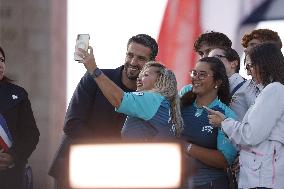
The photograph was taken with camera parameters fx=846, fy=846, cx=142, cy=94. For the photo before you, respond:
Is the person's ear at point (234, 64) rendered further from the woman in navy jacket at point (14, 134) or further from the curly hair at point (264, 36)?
the woman in navy jacket at point (14, 134)

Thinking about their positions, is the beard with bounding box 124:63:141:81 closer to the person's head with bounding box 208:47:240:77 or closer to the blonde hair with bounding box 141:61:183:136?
the person's head with bounding box 208:47:240:77

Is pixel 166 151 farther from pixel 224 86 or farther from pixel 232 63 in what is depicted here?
pixel 232 63

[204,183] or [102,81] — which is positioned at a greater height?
[102,81]

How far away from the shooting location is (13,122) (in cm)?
530

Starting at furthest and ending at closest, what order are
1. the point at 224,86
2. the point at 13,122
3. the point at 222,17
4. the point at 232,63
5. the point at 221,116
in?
the point at 222,17, the point at 13,122, the point at 232,63, the point at 224,86, the point at 221,116

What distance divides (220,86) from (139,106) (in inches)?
34.7

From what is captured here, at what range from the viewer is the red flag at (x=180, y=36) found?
25.7 ft

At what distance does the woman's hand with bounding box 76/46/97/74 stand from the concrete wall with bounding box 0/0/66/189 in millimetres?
8215

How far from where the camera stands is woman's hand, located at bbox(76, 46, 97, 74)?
3.78 metres

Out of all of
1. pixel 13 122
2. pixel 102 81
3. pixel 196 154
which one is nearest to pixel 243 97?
pixel 196 154

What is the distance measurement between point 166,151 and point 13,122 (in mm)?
2861

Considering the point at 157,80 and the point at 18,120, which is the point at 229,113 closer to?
the point at 157,80

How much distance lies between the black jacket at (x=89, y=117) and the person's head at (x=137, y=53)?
237 millimetres

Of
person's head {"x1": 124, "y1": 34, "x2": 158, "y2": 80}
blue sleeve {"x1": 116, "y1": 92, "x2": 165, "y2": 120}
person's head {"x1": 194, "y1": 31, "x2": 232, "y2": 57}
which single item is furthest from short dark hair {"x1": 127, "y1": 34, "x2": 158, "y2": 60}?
blue sleeve {"x1": 116, "y1": 92, "x2": 165, "y2": 120}
